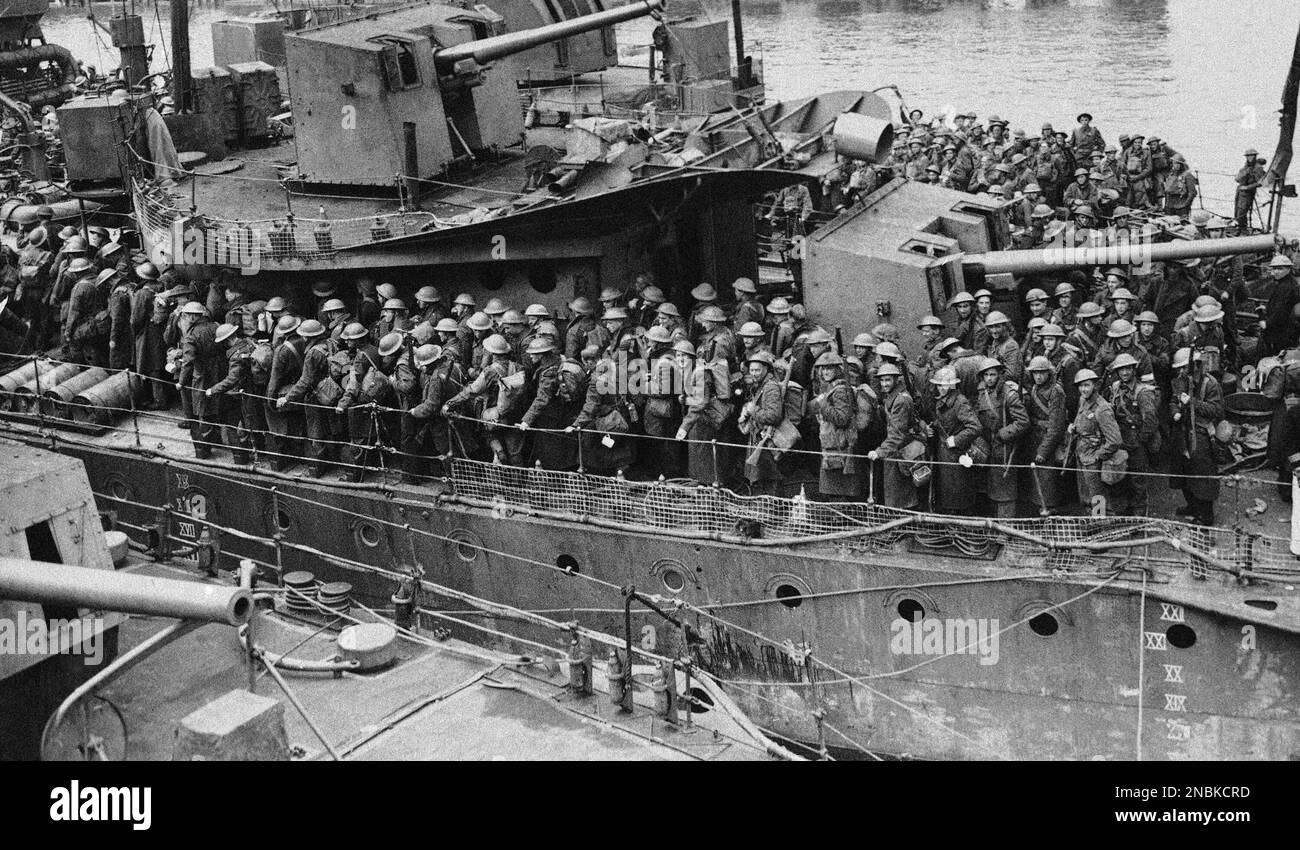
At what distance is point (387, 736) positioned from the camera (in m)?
8.88

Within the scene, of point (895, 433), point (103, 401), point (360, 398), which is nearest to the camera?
point (895, 433)

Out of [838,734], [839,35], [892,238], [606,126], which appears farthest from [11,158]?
[839,35]

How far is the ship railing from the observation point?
426 inches

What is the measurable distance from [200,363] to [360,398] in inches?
79.7

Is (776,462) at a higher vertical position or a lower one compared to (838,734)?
higher

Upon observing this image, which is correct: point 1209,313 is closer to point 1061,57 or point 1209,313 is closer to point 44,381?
point 44,381

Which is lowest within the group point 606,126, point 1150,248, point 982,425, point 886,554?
point 886,554

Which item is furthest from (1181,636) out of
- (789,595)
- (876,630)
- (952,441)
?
(789,595)

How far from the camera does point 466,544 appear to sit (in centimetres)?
1314

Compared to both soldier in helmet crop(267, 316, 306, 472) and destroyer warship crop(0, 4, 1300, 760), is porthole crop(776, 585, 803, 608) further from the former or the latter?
soldier in helmet crop(267, 316, 306, 472)

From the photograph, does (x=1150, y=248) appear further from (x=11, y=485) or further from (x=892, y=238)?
(x=11, y=485)

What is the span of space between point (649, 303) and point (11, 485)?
598cm

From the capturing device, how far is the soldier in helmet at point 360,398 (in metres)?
13.1

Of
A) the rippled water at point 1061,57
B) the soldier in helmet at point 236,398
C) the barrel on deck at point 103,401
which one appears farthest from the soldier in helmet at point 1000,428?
the rippled water at point 1061,57
